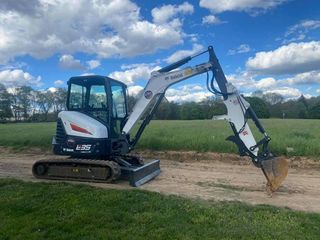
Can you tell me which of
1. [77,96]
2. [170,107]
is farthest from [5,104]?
[77,96]

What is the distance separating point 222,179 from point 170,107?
42.0m

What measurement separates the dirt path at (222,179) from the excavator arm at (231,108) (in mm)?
723

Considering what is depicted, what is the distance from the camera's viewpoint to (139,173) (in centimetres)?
1097

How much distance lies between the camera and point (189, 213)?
748 centimetres

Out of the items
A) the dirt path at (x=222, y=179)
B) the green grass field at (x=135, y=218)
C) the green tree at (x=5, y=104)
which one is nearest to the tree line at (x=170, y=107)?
the green tree at (x=5, y=104)

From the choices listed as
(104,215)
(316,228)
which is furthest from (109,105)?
(316,228)

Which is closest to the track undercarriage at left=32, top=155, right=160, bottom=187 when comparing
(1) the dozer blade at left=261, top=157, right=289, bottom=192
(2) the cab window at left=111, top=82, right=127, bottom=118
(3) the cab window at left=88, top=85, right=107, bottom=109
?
(2) the cab window at left=111, top=82, right=127, bottom=118

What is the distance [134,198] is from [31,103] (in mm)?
76113

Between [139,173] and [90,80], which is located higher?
[90,80]

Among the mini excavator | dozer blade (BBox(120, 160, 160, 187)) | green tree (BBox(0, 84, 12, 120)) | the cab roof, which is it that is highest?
green tree (BBox(0, 84, 12, 120))

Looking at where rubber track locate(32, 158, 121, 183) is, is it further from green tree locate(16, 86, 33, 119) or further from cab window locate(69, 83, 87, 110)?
green tree locate(16, 86, 33, 119)

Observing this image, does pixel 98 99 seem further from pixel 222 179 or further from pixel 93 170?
pixel 222 179

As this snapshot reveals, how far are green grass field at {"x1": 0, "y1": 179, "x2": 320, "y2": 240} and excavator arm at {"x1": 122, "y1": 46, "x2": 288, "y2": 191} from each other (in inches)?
70.1

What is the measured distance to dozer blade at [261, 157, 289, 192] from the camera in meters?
9.60
